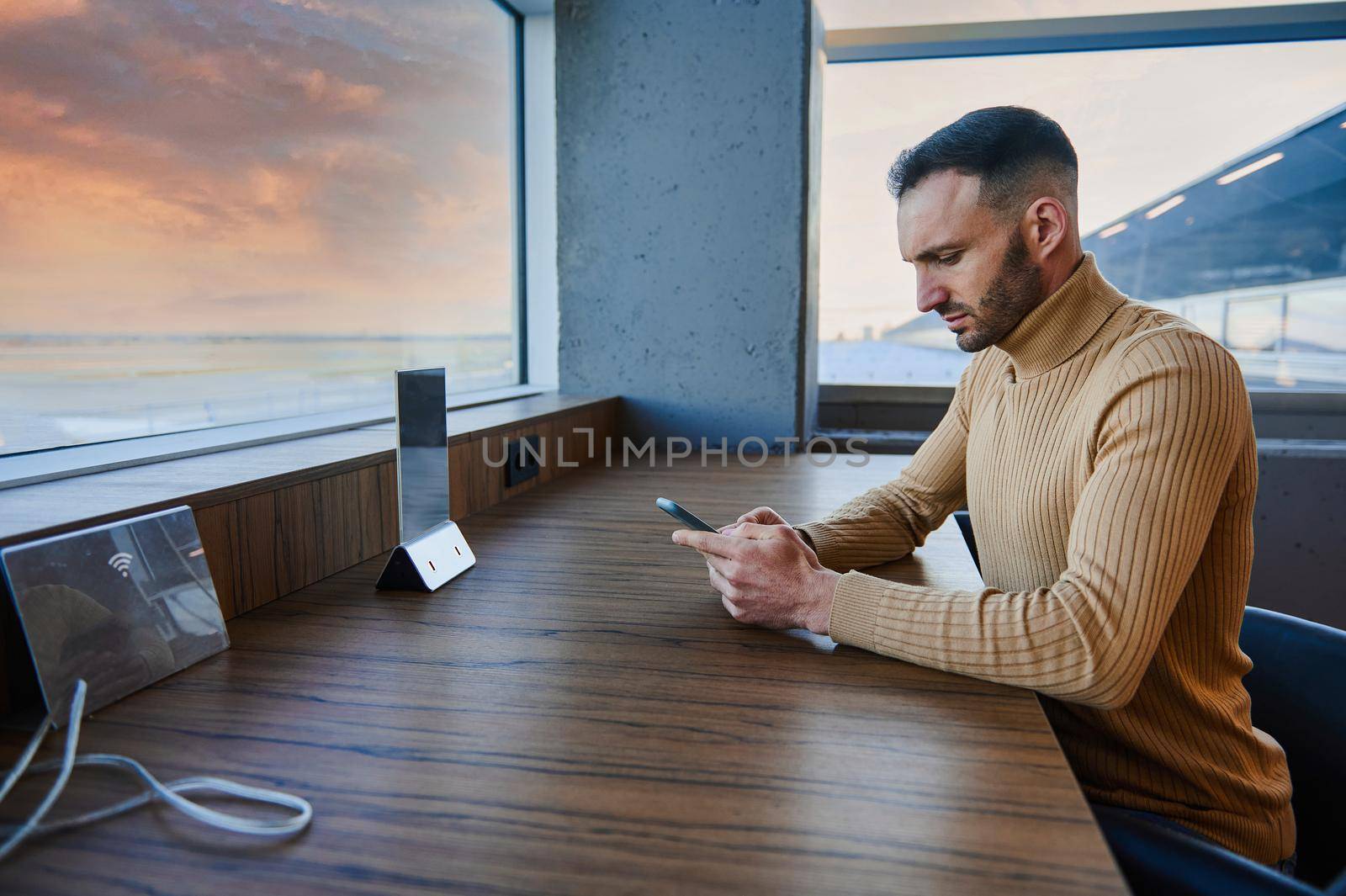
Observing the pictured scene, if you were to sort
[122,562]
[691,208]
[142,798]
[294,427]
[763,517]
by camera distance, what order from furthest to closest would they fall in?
[691,208], [294,427], [763,517], [122,562], [142,798]

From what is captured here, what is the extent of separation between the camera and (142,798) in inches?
25.5

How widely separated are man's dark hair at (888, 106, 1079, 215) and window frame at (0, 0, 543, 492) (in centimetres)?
111

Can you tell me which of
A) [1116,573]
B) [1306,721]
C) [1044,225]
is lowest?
[1306,721]

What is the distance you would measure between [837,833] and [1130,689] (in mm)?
420

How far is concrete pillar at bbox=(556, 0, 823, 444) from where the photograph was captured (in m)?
2.40

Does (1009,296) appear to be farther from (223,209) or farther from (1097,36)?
(1097,36)

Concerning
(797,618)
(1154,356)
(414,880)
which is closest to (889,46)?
(1154,356)

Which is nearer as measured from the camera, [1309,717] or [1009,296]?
[1309,717]

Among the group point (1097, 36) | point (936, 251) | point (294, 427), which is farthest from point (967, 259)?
point (1097, 36)

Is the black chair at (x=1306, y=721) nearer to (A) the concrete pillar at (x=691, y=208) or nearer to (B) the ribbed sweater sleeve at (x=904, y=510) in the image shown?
(B) the ribbed sweater sleeve at (x=904, y=510)

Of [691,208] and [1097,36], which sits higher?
[1097,36]

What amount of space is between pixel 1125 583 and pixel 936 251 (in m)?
0.50

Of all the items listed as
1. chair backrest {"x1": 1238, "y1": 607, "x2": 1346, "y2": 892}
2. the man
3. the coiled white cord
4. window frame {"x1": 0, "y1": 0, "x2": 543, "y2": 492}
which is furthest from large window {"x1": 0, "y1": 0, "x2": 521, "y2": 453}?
chair backrest {"x1": 1238, "y1": 607, "x2": 1346, "y2": 892}

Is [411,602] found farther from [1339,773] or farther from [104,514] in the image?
[1339,773]
